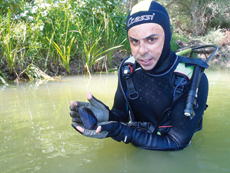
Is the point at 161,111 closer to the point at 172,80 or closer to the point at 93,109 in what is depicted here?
the point at 172,80

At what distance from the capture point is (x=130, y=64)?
1.81 meters

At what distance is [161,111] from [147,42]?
0.54 meters

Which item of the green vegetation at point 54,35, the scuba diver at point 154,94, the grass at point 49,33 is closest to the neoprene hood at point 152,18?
the scuba diver at point 154,94

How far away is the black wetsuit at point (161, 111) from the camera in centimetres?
157

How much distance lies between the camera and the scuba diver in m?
1.53

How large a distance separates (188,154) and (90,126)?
72 centimetres

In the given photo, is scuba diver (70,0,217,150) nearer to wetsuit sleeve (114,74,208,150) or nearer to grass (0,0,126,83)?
wetsuit sleeve (114,74,208,150)

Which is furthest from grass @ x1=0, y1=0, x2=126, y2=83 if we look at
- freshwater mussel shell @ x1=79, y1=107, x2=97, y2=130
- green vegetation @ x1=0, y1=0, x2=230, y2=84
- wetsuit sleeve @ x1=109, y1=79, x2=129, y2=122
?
freshwater mussel shell @ x1=79, y1=107, x2=97, y2=130

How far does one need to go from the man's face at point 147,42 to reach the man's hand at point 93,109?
0.47 meters

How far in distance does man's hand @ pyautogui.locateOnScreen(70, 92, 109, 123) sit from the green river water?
0.64 ft

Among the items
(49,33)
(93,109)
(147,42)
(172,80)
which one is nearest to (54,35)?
(49,33)

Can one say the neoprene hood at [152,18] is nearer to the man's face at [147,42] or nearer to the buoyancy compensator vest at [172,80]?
the man's face at [147,42]

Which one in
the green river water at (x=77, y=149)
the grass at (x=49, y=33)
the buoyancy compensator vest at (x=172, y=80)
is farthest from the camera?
the grass at (x=49, y=33)

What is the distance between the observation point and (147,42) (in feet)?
5.12
